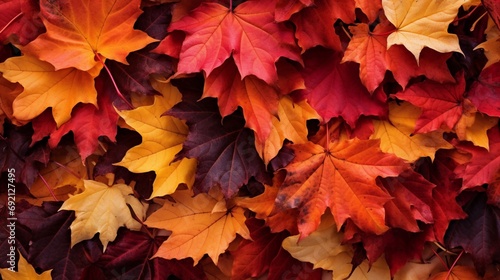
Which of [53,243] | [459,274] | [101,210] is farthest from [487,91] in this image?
[53,243]

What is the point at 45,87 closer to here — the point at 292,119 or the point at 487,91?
the point at 292,119

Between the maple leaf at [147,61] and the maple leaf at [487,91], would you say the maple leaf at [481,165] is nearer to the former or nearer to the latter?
the maple leaf at [487,91]

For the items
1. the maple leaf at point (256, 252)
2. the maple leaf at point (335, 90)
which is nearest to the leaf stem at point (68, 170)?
the maple leaf at point (256, 252)

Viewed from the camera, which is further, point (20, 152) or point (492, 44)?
point (20, 152)

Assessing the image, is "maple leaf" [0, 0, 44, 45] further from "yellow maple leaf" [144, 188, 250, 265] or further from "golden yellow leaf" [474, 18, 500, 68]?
"golden yellow leaf" [474, 18, 500, 68]

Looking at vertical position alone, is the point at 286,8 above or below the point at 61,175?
above

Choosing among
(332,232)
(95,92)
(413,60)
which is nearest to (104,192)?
(95,92)

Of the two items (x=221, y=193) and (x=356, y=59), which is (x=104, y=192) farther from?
(x=356, y=59)
